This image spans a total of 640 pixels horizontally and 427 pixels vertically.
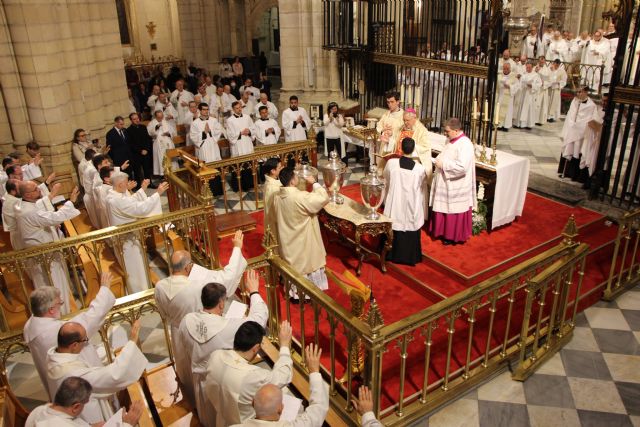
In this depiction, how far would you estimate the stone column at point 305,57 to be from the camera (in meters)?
13.9

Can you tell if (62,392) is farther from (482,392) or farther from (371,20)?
(371,20)

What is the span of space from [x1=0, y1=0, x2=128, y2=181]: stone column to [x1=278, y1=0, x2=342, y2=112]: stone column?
453 cm

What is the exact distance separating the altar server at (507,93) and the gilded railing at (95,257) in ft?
30.6

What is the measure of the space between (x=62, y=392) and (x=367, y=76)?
11.5m

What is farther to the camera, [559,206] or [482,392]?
[559,206]

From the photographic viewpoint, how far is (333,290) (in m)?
6.91

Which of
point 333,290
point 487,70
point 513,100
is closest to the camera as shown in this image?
point 333,290

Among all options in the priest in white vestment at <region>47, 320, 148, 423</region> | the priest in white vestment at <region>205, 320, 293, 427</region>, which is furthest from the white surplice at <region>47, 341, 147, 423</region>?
the priest in white vestment at <region>205, 320, 293, 427</region>

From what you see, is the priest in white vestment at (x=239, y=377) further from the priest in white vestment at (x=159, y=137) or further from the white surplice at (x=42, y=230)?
the priest in white vestment at (x=159, y=137)

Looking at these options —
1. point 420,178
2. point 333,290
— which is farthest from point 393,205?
point 333,290

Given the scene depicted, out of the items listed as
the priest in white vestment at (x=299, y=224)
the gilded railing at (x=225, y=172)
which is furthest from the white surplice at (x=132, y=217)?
the priest in white vestment at (x=299, y=224)

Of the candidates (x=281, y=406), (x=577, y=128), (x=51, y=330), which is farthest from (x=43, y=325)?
(x=577, y=128)

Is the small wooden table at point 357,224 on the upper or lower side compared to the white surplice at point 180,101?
lower

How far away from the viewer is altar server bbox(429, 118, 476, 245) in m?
7.39
